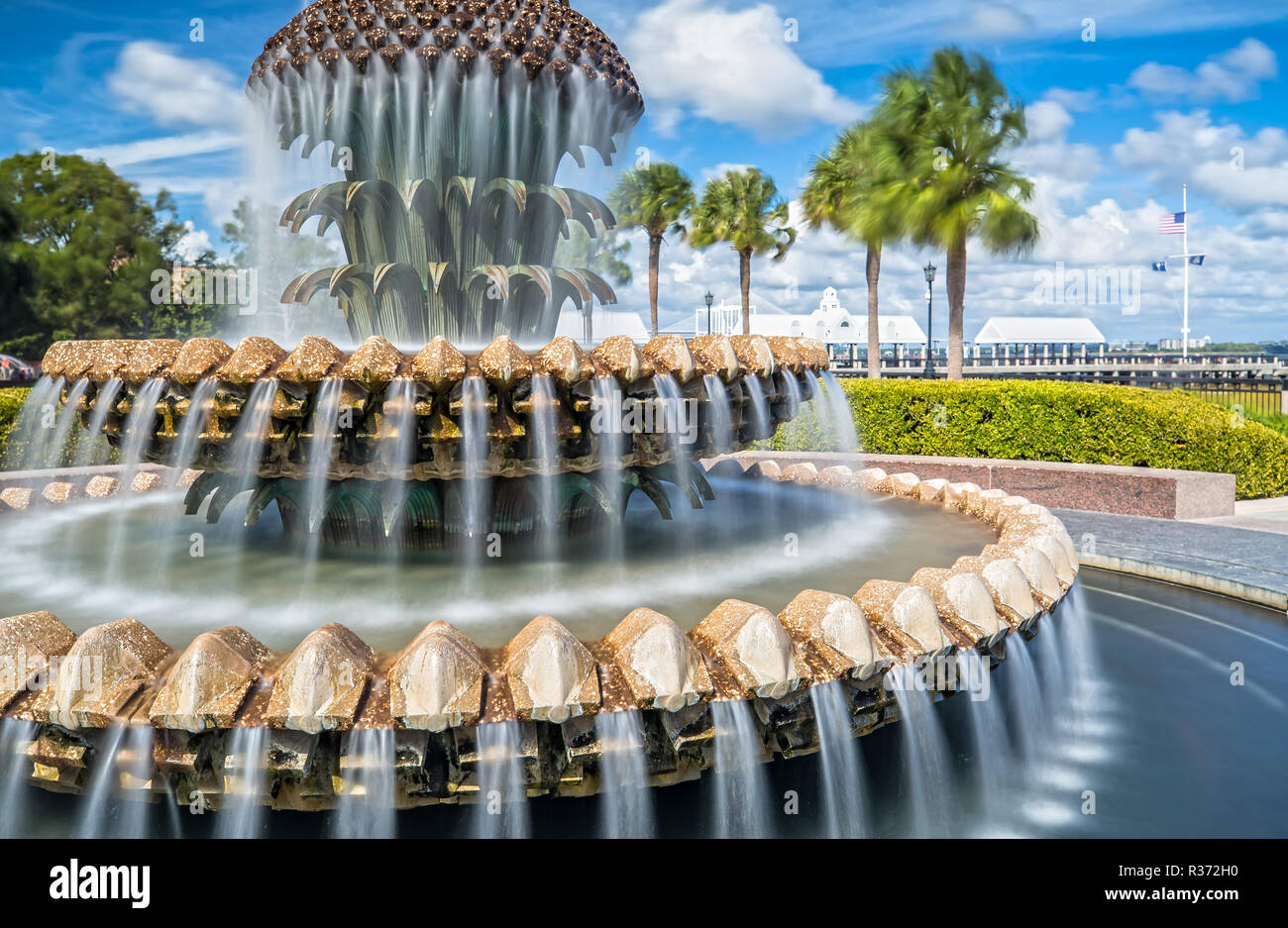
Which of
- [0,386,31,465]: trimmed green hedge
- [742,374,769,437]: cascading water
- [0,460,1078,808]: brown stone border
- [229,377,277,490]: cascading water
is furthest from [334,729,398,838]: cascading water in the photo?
[0,386,31,465]: trimmed green hedge

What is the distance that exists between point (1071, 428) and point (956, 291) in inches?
394

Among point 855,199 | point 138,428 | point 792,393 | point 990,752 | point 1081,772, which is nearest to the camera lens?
point 1081,772

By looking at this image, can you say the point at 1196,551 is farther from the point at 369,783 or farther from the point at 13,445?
the point at 13,445

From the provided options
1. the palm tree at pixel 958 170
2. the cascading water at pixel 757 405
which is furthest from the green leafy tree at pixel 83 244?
the cascading water at pixel 757 405

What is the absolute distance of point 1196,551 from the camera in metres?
8.35

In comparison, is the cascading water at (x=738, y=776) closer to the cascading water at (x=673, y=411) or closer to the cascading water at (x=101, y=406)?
the cascading water at (x=673, y=411)

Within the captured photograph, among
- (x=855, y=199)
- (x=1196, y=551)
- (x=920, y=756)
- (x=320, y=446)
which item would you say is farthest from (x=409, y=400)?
(x=855, y=199)

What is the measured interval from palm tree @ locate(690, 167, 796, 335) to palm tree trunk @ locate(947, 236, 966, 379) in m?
19.6

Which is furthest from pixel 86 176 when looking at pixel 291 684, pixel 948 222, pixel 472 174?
pixel 291 684

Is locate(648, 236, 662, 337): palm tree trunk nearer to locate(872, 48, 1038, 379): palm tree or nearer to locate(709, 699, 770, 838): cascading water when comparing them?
locate(872, 48, 1038, 379): palm tree

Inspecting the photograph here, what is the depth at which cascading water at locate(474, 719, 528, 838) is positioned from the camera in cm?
297
